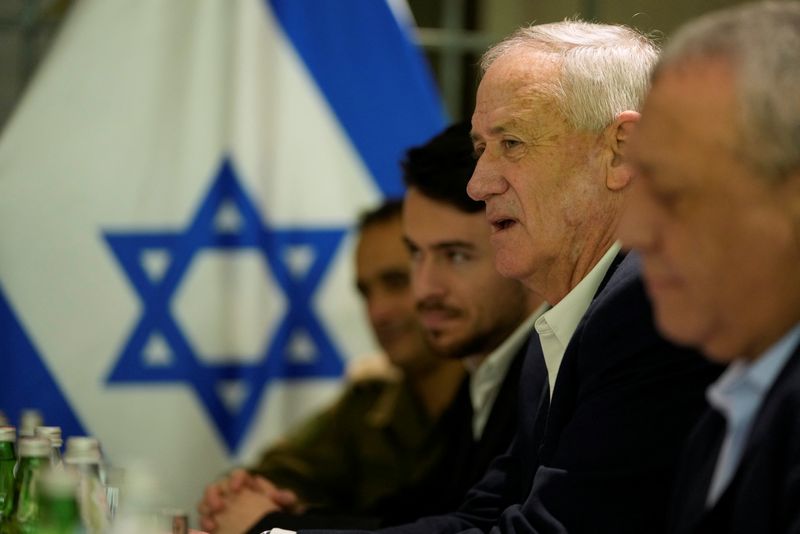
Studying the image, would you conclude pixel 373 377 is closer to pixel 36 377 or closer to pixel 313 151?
pixel 313 151

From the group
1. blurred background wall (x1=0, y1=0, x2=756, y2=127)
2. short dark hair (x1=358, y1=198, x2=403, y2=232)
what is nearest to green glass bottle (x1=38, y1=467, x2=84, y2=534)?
blurred background wall (x1=0, y1=0, x2=756, y2=127)

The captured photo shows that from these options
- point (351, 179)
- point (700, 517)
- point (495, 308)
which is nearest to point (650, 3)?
point (495, 308)

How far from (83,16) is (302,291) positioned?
2.92 ft

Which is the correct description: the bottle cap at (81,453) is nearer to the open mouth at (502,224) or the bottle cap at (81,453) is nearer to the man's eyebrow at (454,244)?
the open mouth at (502,224)

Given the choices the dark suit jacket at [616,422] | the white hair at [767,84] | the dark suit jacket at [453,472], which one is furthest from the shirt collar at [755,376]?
the dark suit jacket at [453,472]

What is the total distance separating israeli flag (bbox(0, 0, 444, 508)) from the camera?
3277 mm

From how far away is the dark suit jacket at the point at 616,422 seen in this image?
153 centimetres

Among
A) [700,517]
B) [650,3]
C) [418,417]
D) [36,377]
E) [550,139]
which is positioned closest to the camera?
[700,517]

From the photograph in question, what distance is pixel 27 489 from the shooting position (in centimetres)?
167

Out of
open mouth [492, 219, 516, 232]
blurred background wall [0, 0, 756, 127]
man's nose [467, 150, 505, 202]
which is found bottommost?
open mouth [492, 219, 516, 232]

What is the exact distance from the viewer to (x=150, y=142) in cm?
333

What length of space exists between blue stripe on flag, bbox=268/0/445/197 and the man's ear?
4.80 feet

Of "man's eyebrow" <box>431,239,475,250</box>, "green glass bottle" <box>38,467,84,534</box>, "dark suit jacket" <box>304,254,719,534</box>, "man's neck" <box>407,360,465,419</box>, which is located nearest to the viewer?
"green glass bottle" <box>38,467,84,534</box>

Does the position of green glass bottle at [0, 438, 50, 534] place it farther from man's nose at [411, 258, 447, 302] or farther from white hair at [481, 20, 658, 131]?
man's nose at [411, 258, 447, 302]
